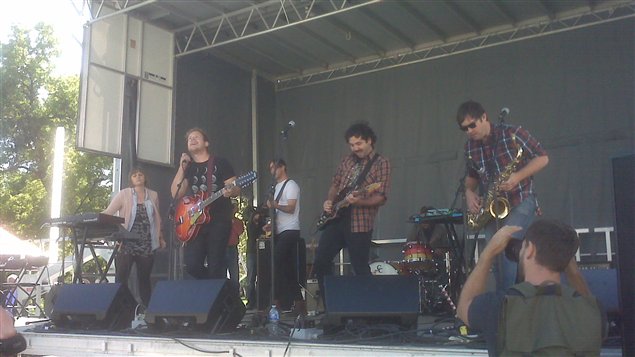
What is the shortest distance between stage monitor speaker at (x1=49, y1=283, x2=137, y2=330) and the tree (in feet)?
45.6

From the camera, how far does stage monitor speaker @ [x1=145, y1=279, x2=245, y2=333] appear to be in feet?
13.1

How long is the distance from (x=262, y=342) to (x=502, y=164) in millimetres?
1713

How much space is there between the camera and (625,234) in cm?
232

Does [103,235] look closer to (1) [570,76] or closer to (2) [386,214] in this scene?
(2) [386,214]

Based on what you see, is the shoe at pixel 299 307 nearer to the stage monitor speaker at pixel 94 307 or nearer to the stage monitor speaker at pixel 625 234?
the stage monitor speaker at pixel 94 307

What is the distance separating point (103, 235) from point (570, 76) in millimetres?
5980

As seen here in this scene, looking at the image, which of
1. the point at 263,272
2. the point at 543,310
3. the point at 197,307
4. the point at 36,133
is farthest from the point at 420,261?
the point at 36,133

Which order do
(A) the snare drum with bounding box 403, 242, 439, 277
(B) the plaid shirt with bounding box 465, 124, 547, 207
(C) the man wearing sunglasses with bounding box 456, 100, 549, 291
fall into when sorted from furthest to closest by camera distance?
1. (A) the snare drum with bounding box 403, 242, 439, 277
2. (B) the plaid shirt with bounding box 465, 124, 547, 207
3. (C) the man wearing sunglasses with bounding box 456, 100, 549, 291

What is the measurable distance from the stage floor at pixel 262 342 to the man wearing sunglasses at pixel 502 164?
21.8 inches

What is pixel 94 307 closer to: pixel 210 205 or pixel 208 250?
pixel 208 250

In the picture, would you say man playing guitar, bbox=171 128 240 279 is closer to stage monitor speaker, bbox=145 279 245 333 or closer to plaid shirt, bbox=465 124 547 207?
stage monitor speaker, bbox=145 279 245 333

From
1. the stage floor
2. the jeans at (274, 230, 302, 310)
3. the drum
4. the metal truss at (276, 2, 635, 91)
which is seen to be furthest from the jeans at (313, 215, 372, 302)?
the metal truss at (276, 2, 635, 91)

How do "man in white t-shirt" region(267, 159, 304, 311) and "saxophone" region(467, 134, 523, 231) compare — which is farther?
"man in white t-shirt" region(267, 159, 304, 311)

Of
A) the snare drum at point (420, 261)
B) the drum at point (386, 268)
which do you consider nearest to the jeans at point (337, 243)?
the snare drum at point (420, 261)
